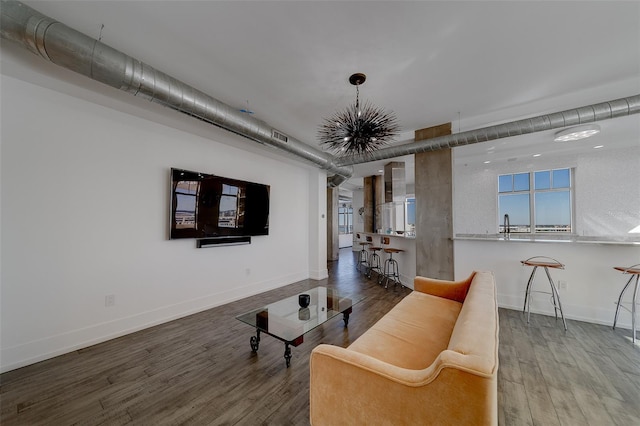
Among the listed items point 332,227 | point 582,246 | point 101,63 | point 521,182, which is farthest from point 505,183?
point 101,63

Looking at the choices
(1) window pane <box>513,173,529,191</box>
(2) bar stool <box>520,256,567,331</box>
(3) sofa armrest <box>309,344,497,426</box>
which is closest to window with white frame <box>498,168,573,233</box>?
(1) window pane <box>513,173,529,191</box>

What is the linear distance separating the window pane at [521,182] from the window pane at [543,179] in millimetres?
201

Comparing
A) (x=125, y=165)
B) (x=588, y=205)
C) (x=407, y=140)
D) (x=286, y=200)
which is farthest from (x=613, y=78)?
(x=125, y=165)

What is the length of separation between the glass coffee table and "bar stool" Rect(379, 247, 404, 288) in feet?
7.61

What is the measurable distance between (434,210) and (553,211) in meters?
5.13

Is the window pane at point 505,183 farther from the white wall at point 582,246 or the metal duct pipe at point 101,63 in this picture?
the metal duct pipe at point 101,63

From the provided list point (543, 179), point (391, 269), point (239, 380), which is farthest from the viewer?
point (543, 179)

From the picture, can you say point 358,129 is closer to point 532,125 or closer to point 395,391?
point 395,391

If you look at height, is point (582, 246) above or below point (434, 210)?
below

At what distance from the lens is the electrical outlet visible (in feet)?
9.48

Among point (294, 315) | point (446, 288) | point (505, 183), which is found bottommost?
point (294, 315)

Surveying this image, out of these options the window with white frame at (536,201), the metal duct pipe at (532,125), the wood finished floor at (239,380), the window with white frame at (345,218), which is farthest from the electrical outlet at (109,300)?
the window with white frame at (345,218)

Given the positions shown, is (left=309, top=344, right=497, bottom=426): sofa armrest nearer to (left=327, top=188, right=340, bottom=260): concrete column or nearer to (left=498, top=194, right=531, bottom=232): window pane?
(left=327, top=188, right=340, bottom=260): concrete column

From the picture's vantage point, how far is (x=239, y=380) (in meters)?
2.13
